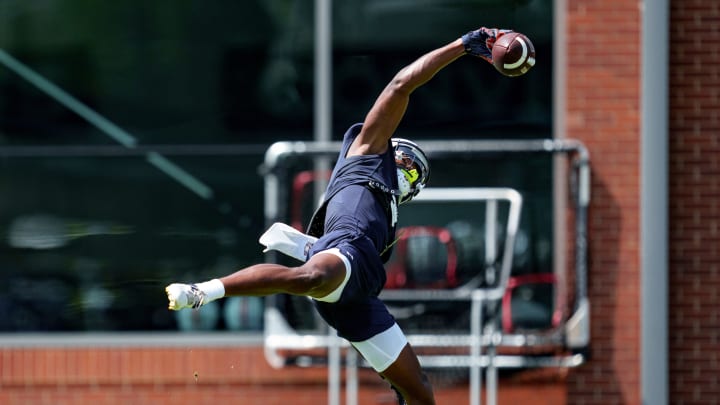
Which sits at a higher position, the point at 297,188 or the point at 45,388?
the point at 297,188

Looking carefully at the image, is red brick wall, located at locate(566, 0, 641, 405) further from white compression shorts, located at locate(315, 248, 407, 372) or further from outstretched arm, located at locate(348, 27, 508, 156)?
outstretched arm, located at locate(348, 27, 508, 156)

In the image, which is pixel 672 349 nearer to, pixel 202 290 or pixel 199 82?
pixel 199 82

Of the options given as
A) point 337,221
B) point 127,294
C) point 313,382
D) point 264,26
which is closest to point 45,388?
point 127,294

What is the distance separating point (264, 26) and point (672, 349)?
3633mm

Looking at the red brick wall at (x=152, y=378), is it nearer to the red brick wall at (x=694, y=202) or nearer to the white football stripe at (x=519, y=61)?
the red brick wall at (x=694, y=202)

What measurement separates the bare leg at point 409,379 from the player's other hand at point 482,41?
163 cm

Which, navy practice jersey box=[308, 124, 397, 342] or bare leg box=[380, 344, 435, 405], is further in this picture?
bare leg box=[380, 344, 435, 405]

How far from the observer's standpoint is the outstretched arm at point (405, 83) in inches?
296

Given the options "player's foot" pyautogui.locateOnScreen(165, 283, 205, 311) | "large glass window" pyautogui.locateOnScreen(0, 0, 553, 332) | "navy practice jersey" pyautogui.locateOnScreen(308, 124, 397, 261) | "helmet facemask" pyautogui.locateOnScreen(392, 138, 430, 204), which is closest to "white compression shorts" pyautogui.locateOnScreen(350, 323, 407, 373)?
"navy practice jersey" pyautogui.locateOnScreen(308, 124, 397, 261)

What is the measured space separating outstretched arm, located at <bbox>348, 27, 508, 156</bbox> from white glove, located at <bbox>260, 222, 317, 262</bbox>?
572mm

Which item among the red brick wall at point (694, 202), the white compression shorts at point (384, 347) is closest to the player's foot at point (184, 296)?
the white compression shorts at point (384, 347)

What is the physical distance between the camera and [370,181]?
25.7 feet

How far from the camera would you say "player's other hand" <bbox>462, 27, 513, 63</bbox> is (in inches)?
294

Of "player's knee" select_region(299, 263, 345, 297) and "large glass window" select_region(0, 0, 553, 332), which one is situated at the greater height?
"large glass window" select_region(0, 0, 553, 332)
